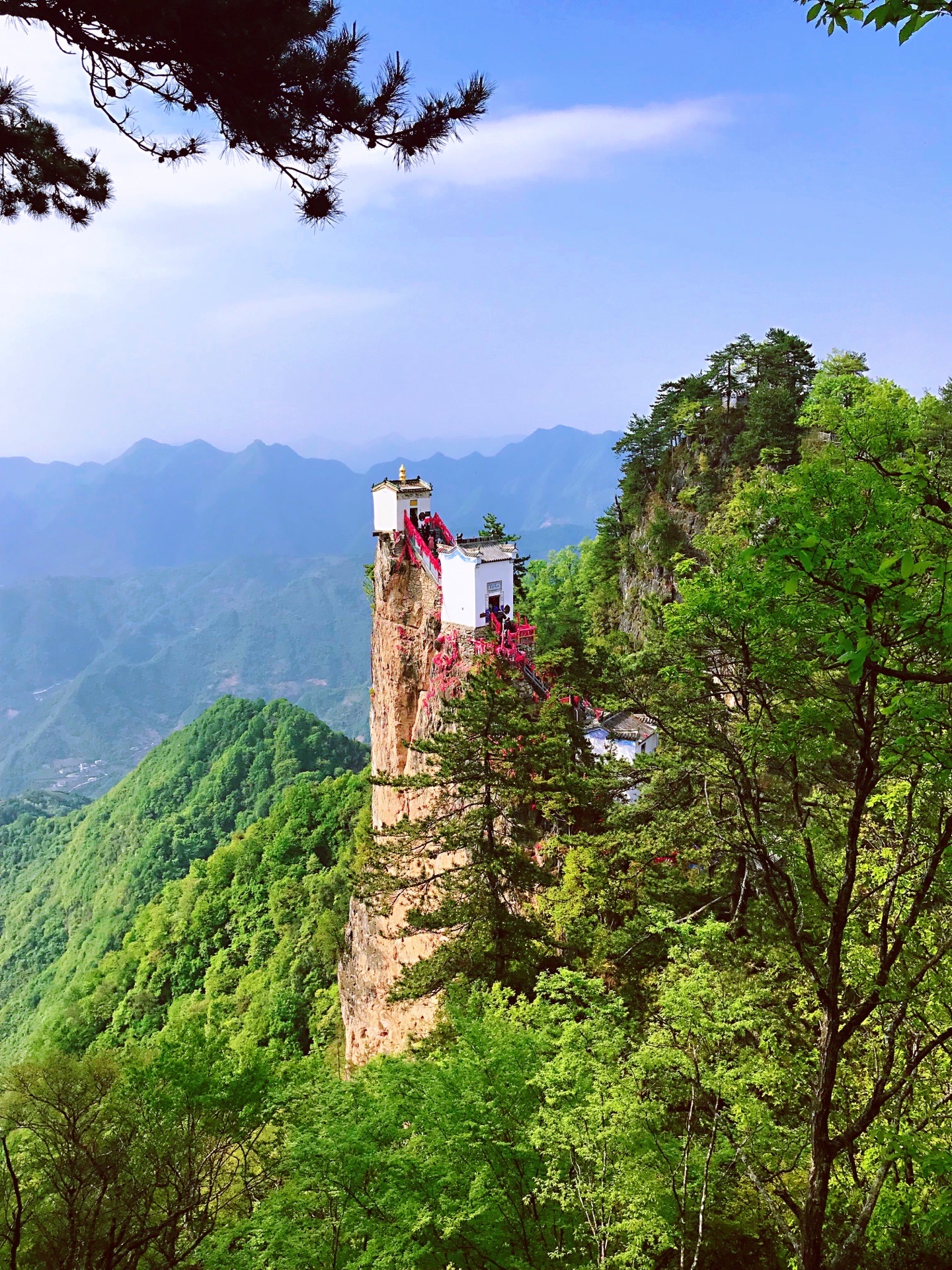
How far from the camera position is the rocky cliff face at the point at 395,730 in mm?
22156

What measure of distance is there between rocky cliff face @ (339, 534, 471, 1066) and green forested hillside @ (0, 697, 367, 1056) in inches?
1150

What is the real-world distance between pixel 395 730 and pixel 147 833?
4326cm

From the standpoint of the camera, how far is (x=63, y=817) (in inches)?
3201

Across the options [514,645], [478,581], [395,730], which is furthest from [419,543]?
[395,730]

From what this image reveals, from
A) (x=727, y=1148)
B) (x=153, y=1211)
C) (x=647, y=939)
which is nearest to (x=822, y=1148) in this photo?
Result: (x=727, y=1148)

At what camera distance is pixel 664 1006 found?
27.5 ft

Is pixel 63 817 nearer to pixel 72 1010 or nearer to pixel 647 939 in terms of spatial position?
pixel 72 1010

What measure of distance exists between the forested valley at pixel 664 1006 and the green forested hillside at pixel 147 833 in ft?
136

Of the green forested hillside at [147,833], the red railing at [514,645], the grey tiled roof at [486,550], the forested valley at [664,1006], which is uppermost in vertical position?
the grey tiled roof at [486,550]

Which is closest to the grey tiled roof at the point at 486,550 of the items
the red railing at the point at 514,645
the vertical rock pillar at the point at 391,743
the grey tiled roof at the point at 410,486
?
the red railing at the point at 514,645

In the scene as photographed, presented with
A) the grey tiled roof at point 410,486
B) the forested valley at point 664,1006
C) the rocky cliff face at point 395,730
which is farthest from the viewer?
the grey tiled roof at point 410,486

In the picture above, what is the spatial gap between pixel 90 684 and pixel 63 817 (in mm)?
122358

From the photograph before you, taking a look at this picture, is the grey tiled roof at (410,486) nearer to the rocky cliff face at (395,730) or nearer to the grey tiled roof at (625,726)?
the rocky cliff face at (395,730)

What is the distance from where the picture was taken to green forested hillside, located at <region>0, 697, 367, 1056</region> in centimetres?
5653
